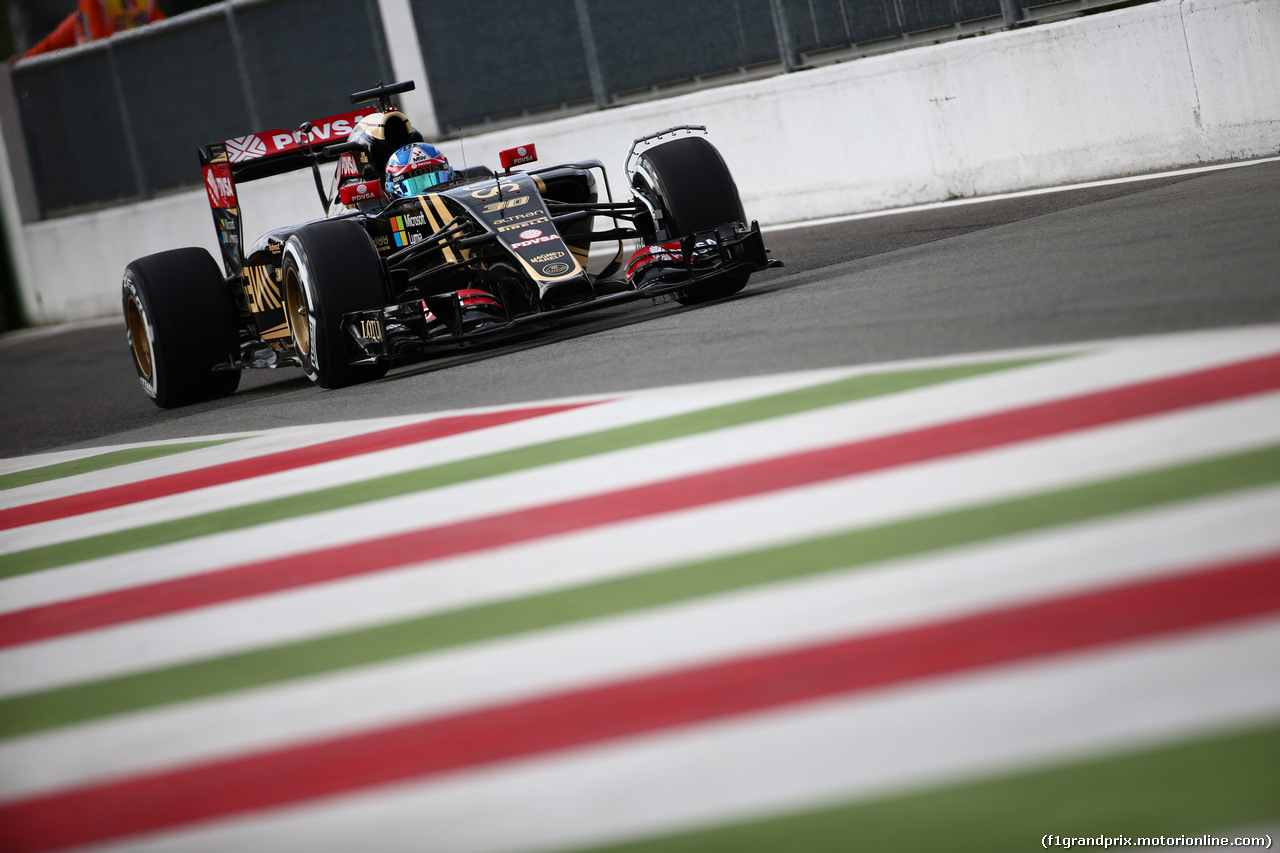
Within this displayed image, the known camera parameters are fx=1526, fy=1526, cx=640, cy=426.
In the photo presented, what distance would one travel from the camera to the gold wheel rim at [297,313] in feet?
29.1

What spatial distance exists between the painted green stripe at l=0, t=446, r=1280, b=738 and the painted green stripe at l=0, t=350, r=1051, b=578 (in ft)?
4.88

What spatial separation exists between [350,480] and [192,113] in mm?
17716

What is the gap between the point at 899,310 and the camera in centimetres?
686

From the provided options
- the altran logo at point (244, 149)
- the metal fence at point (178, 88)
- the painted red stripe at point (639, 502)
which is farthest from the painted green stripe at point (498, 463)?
the metal fence at point (178, 88)

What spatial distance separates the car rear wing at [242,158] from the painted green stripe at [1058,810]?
8426 millimetres

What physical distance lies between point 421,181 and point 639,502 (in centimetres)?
557

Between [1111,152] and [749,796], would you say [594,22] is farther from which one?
[749,796]

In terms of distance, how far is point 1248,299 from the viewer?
17.2 ft

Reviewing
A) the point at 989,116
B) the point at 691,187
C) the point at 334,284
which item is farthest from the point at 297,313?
the point at 989,116

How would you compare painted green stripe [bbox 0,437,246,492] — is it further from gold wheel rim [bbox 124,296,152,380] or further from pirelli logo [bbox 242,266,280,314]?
gold wheel rim [bbox 124,296,152,380]

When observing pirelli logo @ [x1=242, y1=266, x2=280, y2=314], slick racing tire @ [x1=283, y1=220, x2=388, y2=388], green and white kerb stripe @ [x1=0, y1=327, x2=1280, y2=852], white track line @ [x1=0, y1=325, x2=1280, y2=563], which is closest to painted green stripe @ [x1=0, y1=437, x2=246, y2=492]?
slick racing tire @ [x1=283, y1=220, x2=388, y2=388]

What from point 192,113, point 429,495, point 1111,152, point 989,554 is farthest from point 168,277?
point 192,113

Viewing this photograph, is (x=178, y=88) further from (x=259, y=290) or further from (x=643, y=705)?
(x=643, y=705)

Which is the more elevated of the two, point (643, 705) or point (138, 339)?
point (138, 339)
